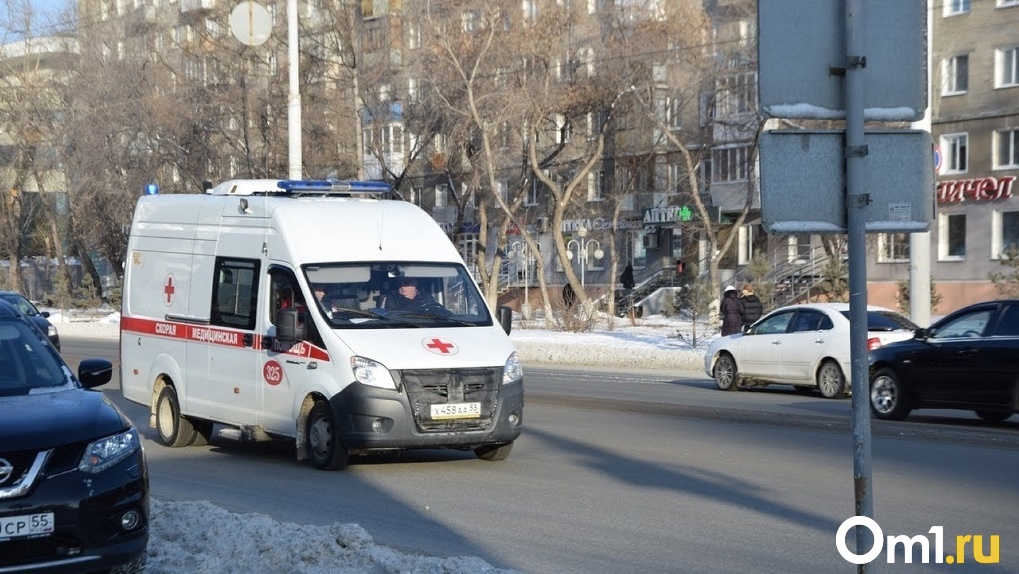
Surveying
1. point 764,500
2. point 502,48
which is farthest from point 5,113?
point 764,500

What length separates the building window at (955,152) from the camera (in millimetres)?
49812

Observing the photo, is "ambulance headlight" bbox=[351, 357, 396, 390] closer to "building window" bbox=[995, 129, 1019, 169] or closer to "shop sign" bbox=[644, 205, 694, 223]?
"building window" bbox=[995, 129, 1019, 169]

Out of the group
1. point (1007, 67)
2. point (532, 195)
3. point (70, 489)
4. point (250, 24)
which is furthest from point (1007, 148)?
point (70, 489)

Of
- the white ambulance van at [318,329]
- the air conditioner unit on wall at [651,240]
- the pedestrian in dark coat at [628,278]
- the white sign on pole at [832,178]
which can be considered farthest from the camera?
the air conditioner unit on wall at [651,240]

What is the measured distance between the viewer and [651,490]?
36.7ft

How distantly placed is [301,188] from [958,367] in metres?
7.97

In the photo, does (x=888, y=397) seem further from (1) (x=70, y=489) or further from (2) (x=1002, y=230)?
(2) (x=1002, y=230)

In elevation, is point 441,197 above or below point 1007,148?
below

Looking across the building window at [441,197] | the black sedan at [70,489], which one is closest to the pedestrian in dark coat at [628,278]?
the building window at [441,197]

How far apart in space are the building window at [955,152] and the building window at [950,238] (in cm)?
173

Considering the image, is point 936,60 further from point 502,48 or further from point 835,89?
point 835,89

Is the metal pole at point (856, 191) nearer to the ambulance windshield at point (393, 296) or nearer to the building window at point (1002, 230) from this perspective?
the ambulance windshield at point (393, 296)

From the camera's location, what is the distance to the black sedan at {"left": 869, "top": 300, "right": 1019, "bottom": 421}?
51.3ft

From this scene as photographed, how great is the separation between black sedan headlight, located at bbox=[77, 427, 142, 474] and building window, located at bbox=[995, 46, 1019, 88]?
151 feet
